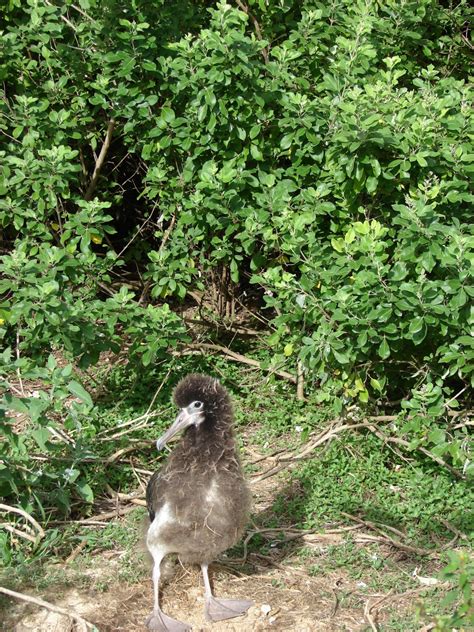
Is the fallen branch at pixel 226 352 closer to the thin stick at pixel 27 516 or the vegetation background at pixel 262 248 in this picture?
the vegetation background at pixel 262 248

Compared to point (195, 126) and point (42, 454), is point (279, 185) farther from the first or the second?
point (42, 454)

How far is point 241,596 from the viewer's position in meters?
5.64

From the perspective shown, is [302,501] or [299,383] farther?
[299,383]

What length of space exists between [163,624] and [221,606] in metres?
0.35

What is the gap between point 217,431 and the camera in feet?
18.0

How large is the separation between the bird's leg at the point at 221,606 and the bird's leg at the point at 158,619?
0.49 ft

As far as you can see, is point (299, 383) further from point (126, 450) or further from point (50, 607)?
point (50, 607)

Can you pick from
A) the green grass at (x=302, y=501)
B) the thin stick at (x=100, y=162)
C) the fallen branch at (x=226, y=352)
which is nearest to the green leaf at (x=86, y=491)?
the green grass at (x=302, y=501)

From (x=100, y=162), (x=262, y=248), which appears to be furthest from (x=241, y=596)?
(x=100, y=162)

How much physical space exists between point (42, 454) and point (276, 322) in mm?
1809

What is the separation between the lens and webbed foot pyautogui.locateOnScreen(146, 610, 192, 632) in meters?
5.30

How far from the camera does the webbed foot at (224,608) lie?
213 inches

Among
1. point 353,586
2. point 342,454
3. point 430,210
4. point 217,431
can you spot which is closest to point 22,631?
point 217,431

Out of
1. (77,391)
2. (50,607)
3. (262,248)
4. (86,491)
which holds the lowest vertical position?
(50,607)
